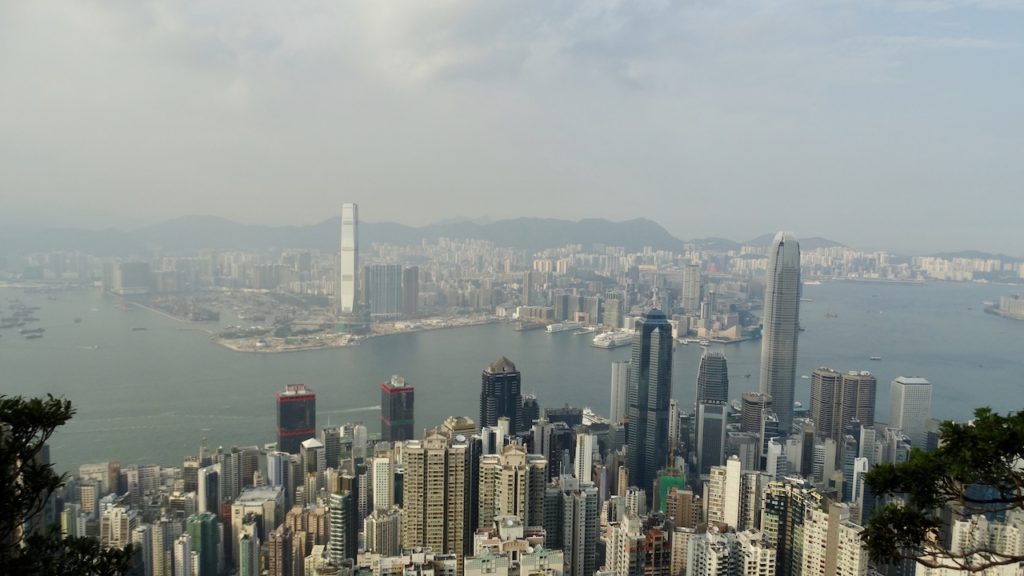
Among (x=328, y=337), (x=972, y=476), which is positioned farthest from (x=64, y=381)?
(x=972, y=476)

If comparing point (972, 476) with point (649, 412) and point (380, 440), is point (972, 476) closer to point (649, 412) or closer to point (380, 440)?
point (380, 440)

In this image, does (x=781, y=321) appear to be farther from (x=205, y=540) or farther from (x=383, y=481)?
(x=205, y=540)

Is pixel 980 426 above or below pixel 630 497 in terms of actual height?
above

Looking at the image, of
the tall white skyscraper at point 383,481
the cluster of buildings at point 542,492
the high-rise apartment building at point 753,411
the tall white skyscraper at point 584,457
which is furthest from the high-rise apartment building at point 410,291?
the tall white skyscraper at point 383,481

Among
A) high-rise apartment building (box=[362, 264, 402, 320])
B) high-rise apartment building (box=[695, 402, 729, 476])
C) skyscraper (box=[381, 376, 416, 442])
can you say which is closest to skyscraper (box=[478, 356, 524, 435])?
skyscraper (box=[381, 376, 416, 442])

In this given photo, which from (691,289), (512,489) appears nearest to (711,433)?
(512,489)

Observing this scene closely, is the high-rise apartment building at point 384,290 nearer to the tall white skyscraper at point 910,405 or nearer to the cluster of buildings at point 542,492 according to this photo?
the cluster of buildings at point 542,492
